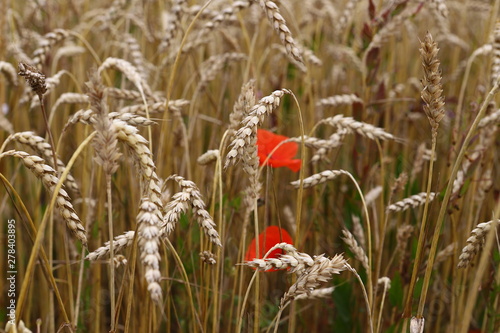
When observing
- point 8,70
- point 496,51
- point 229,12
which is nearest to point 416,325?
point 496,51

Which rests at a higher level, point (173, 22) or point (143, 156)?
point (173, 22)

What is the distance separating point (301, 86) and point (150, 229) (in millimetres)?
1390

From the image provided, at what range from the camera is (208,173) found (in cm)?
128

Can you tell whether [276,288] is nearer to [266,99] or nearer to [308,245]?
[308,245]

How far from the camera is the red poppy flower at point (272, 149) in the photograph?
108cm

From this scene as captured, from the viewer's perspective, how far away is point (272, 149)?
1162 millimetres

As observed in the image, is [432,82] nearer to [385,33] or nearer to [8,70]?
[385,33]

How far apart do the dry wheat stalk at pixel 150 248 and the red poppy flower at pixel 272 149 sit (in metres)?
0.46

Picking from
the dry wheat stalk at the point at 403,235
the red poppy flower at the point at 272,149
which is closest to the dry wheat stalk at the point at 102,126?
the red poppy flower at the point at 272,149

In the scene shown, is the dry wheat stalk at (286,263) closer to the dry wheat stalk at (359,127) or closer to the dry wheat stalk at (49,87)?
the dry wheat stalk at (359,127)

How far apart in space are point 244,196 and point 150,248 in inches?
24.6

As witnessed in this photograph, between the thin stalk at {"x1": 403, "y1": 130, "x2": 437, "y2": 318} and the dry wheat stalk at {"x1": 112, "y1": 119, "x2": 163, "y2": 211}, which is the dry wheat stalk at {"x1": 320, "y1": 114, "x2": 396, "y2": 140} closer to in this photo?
the thin stalk at {"x1": 403, "y1": 130, "x2": 437, "y2": 318}

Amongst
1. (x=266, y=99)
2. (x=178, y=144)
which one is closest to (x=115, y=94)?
(x=178, y=144)

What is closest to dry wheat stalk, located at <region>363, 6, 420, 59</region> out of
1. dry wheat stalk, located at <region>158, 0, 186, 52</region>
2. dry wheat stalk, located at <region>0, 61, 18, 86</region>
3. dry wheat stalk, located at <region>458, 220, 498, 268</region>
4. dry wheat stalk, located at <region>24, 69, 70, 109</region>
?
dry wheat stalk, located at <region>158, 0, 186, 52</region>
